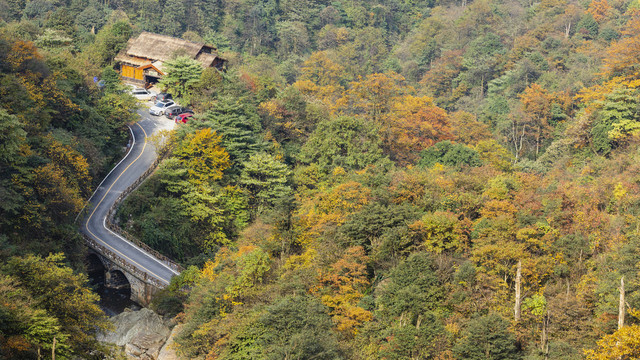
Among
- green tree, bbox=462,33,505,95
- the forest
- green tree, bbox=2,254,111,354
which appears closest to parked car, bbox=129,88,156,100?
the forest

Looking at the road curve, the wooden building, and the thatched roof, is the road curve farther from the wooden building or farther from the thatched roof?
the thatched roof

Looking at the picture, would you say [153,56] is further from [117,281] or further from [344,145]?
[117,281]

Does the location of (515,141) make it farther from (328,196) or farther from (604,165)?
(328,196)

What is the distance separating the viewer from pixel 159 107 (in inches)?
2275

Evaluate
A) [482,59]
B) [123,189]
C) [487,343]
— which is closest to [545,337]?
[487,343]

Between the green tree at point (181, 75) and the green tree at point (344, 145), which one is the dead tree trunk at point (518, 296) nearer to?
the green tree at point (344, 145)

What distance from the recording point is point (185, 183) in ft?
157

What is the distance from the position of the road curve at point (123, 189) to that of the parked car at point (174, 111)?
0.52 meters

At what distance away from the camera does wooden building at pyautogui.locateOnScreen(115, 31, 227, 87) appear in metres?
63.7

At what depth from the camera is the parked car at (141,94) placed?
60500 millimetres

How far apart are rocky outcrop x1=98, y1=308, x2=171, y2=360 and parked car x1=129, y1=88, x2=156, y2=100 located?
1106 inches

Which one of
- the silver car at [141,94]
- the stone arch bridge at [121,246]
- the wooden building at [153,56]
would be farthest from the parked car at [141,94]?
the stone arch bridge at [121,246]

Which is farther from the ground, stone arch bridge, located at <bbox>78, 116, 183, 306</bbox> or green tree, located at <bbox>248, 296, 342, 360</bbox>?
green tree, located at <bbox>248, 296, 342, 360</bbox>

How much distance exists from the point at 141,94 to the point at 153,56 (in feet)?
17.9
